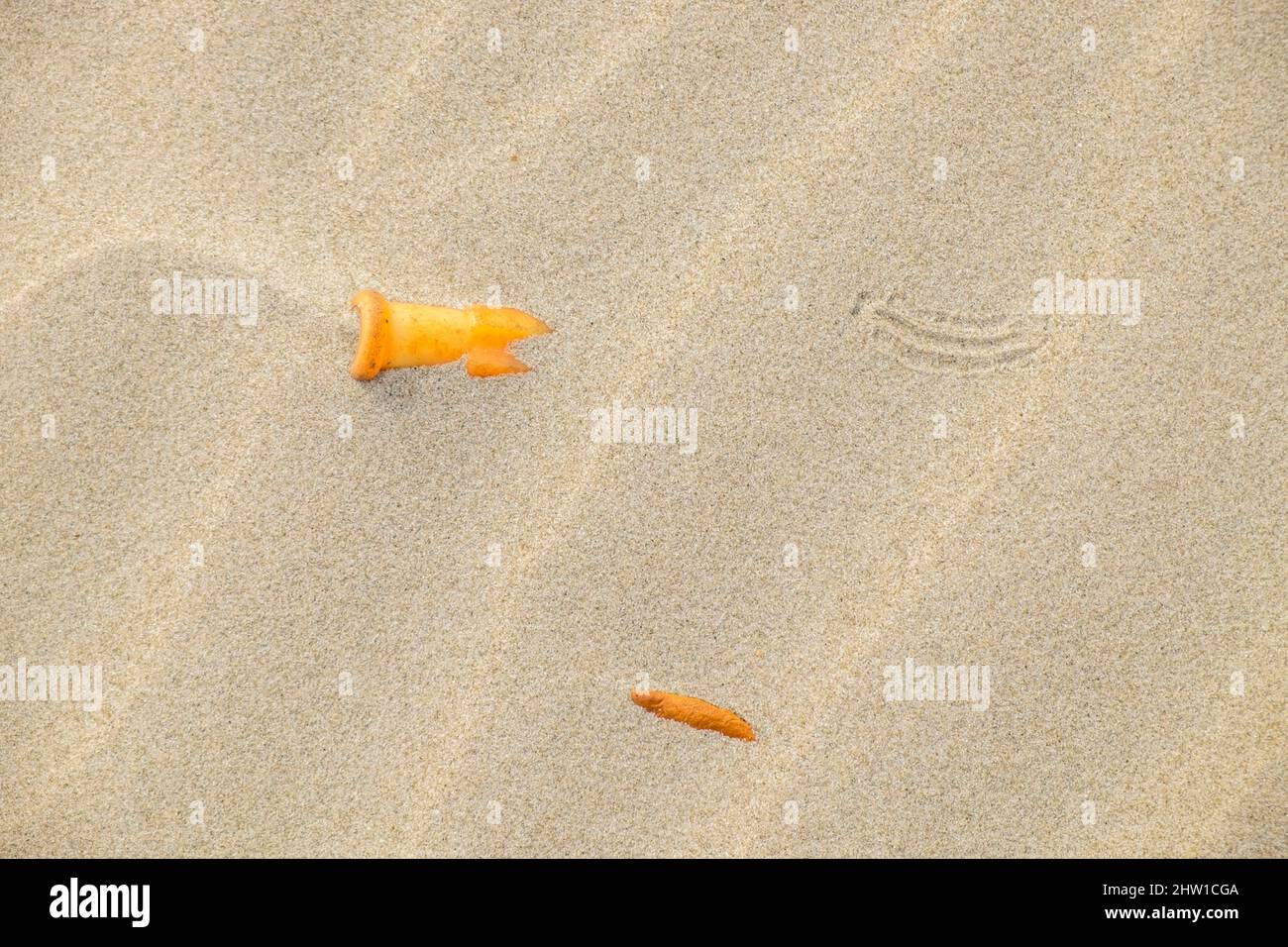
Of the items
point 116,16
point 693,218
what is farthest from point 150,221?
point 693,218

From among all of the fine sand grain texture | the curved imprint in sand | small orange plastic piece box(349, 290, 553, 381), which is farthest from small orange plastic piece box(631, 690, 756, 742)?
the curved imprint in sand

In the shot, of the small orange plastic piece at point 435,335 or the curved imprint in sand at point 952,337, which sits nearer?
the small orange plastic piece at point 435,335

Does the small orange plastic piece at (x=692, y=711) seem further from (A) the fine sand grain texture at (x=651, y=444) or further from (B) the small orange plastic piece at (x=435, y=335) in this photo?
(B) the small orange plastic piece at (x=435, y=335)

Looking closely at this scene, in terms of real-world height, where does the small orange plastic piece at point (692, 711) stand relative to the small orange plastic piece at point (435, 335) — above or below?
below

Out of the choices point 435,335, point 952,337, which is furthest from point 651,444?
point 952,337

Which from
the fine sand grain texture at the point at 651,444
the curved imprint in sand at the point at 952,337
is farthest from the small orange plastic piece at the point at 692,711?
the curved imprint in sand at the point at 952,337
